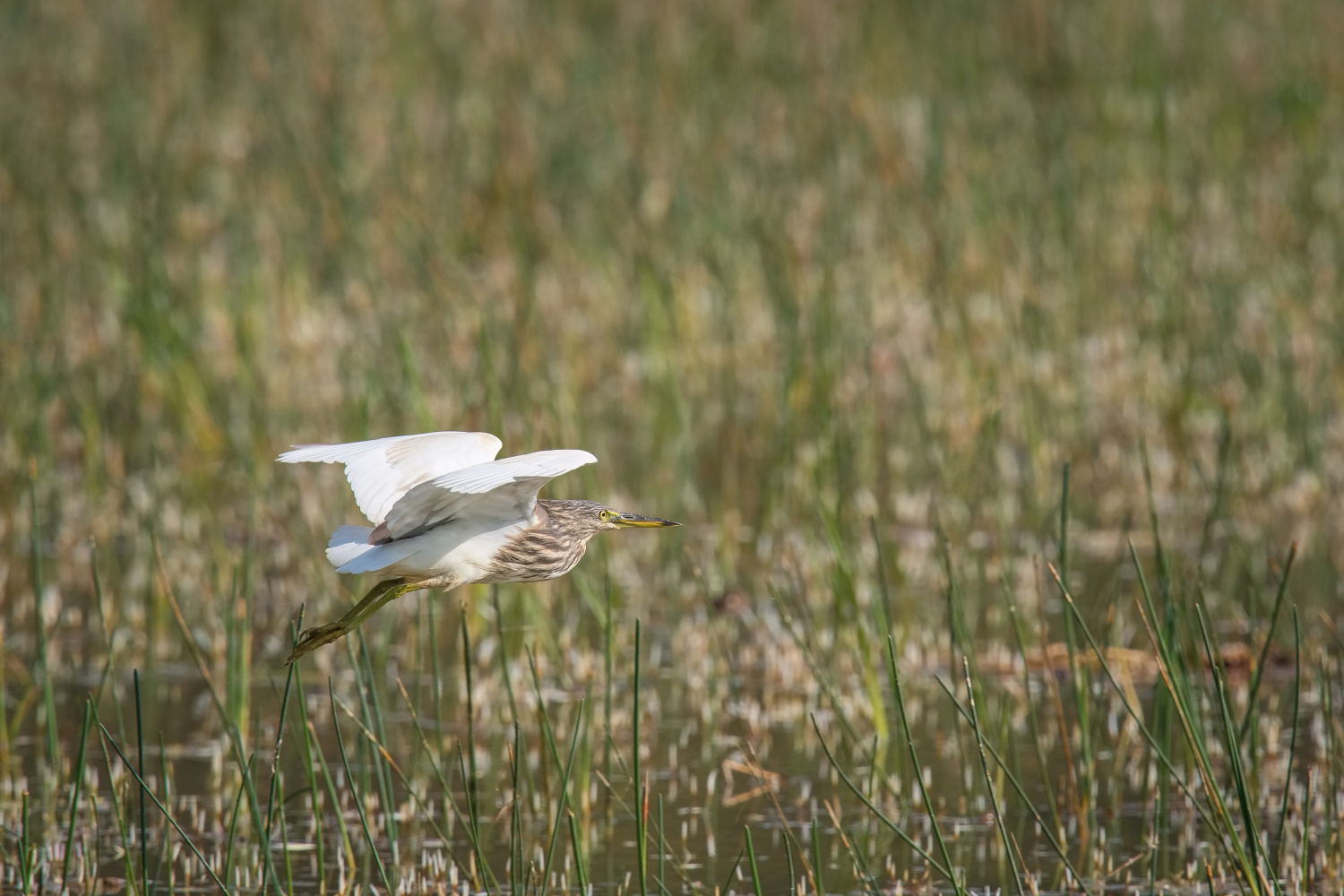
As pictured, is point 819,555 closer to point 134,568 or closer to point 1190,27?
point 134,568

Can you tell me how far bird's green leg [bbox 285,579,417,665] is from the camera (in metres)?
3.46

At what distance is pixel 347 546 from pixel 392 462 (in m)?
0.19

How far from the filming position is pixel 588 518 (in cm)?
392

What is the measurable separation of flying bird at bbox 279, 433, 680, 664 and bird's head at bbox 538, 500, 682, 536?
37 mm

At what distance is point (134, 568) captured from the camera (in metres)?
5.81

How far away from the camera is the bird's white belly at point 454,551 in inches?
140

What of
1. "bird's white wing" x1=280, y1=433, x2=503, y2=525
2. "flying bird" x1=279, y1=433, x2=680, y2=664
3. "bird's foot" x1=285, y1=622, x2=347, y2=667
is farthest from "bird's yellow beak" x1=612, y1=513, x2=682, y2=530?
"bird's foot" x1=285, y1=622, x2=347, y2=667

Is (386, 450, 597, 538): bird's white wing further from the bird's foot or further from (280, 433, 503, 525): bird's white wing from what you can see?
the bird's foot

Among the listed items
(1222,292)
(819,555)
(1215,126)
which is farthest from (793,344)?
(1215,126)

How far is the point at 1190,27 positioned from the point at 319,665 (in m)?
6.82

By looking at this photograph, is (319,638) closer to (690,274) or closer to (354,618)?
(354,618)

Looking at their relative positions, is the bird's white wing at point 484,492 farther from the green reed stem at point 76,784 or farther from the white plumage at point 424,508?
the green reed stem at point 76,784

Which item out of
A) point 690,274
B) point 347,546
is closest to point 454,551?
point 347,546

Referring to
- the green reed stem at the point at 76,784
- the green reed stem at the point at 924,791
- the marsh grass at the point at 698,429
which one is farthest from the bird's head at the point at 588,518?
the green reed stem at the point at 76,784
